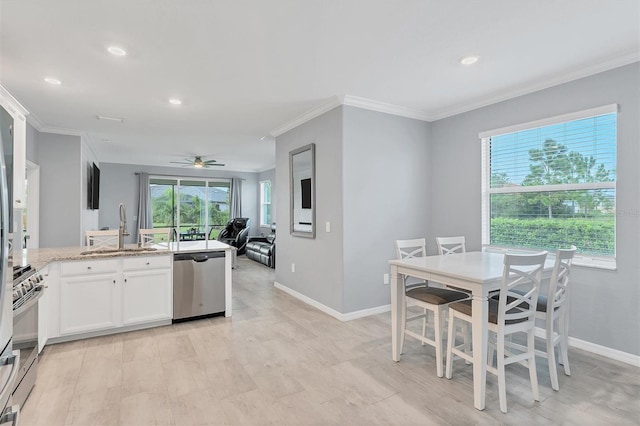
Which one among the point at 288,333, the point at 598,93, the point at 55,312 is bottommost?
the point at 288,333

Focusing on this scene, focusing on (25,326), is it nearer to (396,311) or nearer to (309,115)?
(396,311)

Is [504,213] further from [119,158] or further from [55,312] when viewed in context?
[119,158]

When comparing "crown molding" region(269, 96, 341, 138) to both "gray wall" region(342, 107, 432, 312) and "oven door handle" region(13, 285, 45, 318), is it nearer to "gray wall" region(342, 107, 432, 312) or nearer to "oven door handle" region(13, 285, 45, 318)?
"gray wall" region(342, 107, 432, 312)

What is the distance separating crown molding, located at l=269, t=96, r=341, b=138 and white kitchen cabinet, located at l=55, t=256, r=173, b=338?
2.44m

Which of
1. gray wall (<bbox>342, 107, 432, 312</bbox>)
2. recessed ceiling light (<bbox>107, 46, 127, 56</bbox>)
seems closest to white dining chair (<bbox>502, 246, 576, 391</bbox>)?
gray wall (<bbox>342, 107, 432, 312</bbox>)

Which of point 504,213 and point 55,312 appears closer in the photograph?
point 55,312

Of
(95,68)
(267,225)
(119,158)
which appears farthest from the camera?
(267,225)

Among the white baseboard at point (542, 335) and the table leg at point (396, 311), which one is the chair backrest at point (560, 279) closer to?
the white baseboard at point (542, 335)

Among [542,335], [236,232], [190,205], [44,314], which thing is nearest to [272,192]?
[236,232]

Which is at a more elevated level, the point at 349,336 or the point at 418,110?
the point at 418,110

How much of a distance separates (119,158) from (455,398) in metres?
8.94

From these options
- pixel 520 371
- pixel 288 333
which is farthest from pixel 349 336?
pixel 520 371

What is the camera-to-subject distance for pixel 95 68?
9.53ft

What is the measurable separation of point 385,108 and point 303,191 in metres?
1.52
